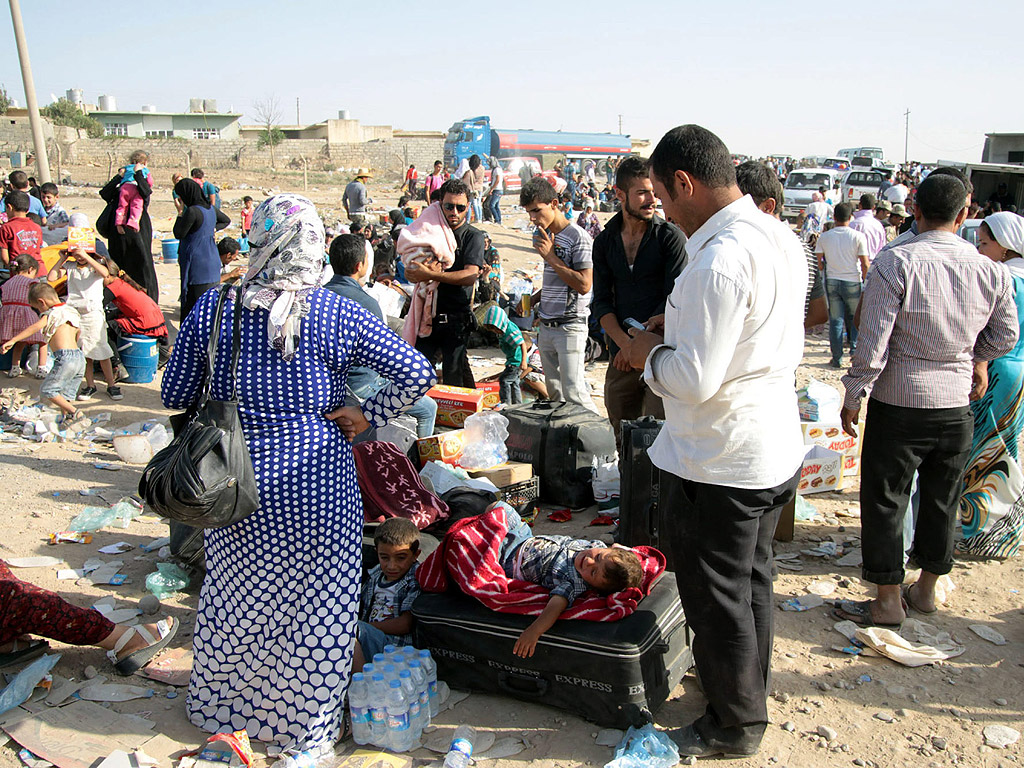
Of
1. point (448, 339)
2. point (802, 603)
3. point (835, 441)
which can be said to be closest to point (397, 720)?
point (802, 603)

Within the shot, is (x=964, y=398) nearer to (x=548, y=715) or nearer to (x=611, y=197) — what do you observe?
(x=548, y=715)

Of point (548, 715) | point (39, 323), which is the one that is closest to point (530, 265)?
point (39, 323)

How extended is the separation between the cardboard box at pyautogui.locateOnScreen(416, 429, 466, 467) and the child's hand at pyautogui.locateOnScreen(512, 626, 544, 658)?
7.55ft

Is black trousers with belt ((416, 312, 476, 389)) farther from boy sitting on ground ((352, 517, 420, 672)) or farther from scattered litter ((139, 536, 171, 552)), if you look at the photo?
boy sitting on ground ((352, 517, 420, 672))

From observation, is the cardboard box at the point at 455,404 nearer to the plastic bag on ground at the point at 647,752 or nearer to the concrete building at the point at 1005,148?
the plastic bag on ground at the point at 647,752

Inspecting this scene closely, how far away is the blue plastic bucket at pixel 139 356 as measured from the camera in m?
7.88

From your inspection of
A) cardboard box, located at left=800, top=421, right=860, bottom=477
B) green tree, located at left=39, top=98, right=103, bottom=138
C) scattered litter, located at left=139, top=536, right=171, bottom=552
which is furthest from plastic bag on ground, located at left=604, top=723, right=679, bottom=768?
green tree, located at left=39, top=98, right=103, bottom=138

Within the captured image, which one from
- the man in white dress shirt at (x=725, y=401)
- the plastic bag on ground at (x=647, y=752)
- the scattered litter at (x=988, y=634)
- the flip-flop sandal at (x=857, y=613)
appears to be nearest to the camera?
the man in white dress shirt at (x=725, y=401)

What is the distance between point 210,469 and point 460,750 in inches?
52.8

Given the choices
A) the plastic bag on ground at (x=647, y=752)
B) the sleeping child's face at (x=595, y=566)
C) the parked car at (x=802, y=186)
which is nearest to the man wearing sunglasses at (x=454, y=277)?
the sleeping child's face at (x=595, y=566)

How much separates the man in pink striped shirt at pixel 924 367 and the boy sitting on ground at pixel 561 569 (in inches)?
51.4

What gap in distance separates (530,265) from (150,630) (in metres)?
14.0

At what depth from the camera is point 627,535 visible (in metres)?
4.20

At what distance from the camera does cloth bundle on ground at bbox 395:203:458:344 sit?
5.64 metres
